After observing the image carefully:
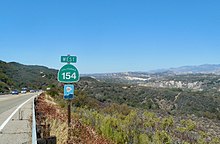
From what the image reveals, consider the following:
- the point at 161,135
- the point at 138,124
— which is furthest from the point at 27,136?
the point at 138,124

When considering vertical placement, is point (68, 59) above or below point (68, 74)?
above

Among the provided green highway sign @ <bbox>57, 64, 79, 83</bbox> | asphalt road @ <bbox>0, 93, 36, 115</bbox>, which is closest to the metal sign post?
green highway sign @ <bbox>57, 64, 79, 83</bbox>

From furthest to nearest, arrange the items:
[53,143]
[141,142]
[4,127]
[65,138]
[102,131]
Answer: [4,127] < [102,131] < [141,142] < [65,138] < [53,143]

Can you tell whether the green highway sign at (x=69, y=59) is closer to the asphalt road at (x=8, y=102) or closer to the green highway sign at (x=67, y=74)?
the green highway sign at (x=67, y=74)

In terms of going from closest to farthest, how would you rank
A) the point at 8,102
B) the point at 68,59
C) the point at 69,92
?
the point at 68,59 → the point at 69,92 → the point at 8,102

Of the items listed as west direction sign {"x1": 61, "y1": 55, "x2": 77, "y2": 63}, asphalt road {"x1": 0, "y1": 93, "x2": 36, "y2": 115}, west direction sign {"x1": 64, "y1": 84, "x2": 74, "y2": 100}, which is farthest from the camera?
asphalt road {"x1": 0, "y1": 93, "x2": 36, "y2": 115}

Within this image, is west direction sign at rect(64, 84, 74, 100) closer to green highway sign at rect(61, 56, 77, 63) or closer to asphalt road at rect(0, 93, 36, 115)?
green highway sign at rect(61, 56, 77, 63)

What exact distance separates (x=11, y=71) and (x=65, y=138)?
125 metres

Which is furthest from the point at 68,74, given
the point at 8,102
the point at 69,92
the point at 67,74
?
the point at 8,102

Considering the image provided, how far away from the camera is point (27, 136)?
9.95 metres

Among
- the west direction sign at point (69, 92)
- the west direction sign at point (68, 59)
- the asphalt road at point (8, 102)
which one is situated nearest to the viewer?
the west direction sign at point (68, 59)

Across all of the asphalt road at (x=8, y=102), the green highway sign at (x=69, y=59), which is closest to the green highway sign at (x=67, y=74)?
Answer: the green highway sign at (x=69, y=59)

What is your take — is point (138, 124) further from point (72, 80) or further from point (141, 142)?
point (72, 80)

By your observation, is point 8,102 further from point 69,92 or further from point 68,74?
point 68,74
